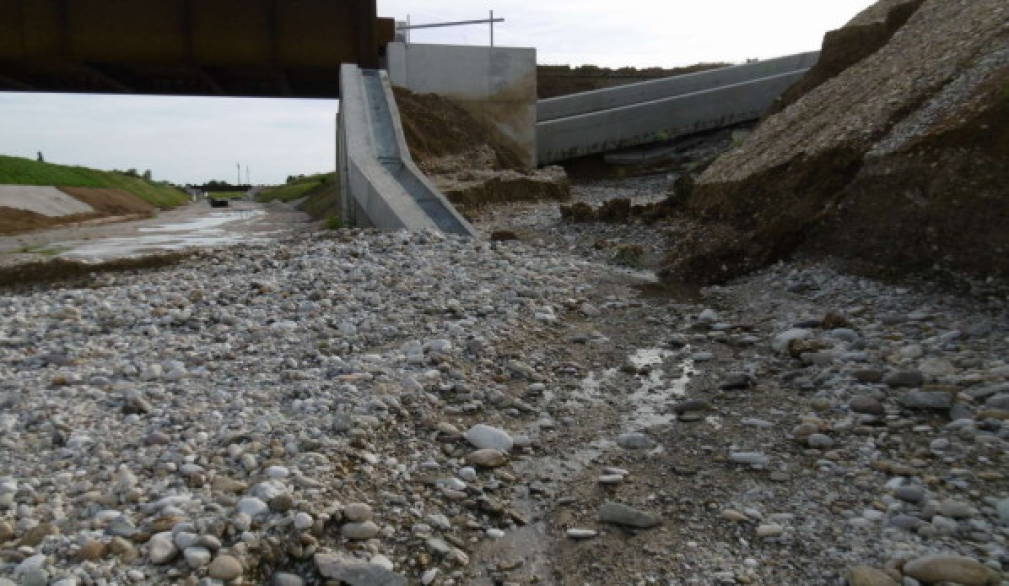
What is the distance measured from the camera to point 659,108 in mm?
23156

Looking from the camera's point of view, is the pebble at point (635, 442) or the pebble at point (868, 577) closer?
the pebble at point (868, 577)

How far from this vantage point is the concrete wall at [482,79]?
20750mm

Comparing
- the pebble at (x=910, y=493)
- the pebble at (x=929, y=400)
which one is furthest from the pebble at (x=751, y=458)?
the pebble at (x=929, y=400)

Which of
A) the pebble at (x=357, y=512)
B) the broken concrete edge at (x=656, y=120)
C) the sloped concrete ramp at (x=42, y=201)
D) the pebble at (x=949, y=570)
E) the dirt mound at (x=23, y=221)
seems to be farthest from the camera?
the broken concrete edge at (x=656, y=120)

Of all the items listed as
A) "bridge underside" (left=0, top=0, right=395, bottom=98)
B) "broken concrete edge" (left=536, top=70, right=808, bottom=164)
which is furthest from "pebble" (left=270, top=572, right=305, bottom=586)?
"broken concrete edge" (left=536, top=70, right=808, bottom=164)

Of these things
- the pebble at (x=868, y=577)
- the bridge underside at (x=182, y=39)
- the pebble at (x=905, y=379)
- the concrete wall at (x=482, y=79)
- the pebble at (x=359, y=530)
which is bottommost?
the pebble at (x=868, y=577)

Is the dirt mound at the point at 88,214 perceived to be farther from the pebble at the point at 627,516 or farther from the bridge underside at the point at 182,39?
the pebble at the point at 627,516

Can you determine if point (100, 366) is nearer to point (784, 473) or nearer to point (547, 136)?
point (784, 473)

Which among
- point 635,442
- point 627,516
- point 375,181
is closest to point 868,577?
point 627,516

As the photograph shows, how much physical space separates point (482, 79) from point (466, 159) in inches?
143

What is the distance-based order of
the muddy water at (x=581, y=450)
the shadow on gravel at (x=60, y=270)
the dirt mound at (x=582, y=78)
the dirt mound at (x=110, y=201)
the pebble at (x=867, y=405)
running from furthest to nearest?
the dirt mound at (x=110, y=201) → the dirt mound at (x=582, y=78) → the shadow on gravel at (x=60, y=270) → the pebble at (x=867, y=405) → the muddy water at (x=581, y=450)

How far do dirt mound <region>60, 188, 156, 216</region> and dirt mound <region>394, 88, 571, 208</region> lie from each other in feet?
46.5

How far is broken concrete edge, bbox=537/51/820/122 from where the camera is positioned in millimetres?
23500

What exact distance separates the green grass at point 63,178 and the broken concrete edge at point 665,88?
17.9 m
